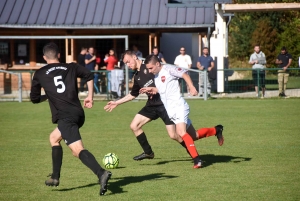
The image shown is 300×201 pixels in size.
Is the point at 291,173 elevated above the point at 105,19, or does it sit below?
below

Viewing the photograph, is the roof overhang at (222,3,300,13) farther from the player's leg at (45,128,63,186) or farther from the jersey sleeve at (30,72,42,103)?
the player's leg at (45,128,63,186)

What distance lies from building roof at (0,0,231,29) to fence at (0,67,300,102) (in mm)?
3040

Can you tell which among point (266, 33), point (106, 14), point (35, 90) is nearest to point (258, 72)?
point (106, 14)

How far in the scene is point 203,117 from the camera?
1652 cm

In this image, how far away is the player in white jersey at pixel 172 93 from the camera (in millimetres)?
9164

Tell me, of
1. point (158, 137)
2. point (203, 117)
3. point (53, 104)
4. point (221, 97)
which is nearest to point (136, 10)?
point (221, 97)

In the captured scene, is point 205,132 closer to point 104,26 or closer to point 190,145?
point 190,145

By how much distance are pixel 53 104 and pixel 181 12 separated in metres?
18.5

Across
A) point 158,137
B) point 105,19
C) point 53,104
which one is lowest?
point 158,137

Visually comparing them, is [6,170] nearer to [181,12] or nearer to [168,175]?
[168,175]

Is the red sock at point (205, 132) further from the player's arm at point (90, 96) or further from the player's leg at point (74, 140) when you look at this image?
the player's leg at point (74, 140)

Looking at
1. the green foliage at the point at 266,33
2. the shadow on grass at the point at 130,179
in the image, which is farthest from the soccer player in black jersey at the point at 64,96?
the green foliage at the point at 266,33

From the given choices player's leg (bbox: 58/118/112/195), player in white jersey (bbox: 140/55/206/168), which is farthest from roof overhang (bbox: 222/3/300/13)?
player's leg (bbox: 58/118/112/195)

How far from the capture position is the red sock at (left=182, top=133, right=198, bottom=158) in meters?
9.15
